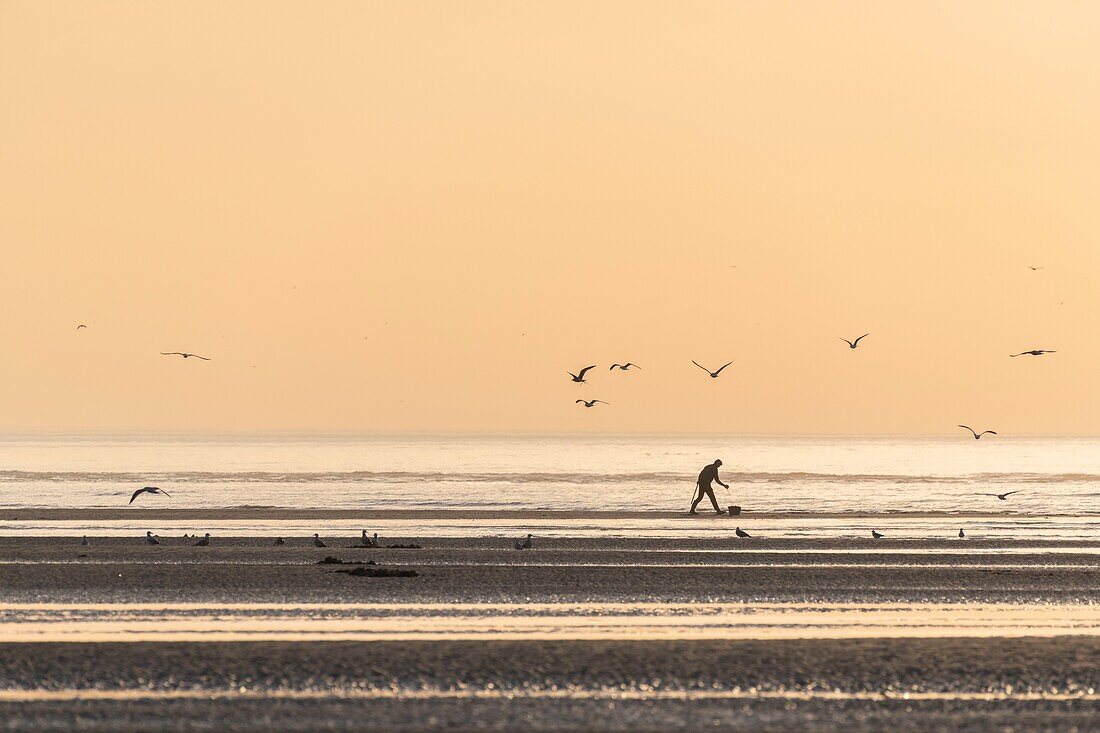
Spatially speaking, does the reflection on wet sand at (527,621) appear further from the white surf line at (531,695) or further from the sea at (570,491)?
the sea at (570,491)

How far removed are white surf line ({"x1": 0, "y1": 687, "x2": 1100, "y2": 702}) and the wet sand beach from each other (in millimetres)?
41

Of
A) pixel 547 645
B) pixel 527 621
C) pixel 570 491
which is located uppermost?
pixel 547 645

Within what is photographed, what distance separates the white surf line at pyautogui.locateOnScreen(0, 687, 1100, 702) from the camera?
49.0 ft

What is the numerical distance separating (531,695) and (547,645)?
2926mm

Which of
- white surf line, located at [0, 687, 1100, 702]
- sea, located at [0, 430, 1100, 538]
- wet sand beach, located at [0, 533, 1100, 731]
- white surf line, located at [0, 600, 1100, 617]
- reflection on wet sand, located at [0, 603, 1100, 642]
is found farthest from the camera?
sea, located at [0, 430, 1100, 538]

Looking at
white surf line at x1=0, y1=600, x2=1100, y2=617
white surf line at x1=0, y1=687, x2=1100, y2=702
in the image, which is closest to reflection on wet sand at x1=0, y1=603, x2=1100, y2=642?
white surf line at x1=0, y1=600, x2=1100, y2=617

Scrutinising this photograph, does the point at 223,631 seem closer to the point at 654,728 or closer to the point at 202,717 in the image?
the point at 202,717

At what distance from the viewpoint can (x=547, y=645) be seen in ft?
59.5

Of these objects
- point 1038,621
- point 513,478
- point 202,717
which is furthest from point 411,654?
point 513,478

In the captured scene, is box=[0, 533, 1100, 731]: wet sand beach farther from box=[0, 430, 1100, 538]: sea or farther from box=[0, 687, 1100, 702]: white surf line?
box=[0, 430, 1100, 538]: sea

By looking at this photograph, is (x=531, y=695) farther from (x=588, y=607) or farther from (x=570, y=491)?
(x=570, y=491)

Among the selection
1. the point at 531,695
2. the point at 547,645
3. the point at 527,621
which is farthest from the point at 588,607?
the point at 531,695

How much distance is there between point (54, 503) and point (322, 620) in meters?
41.1

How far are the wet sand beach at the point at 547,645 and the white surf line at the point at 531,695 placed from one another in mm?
41
